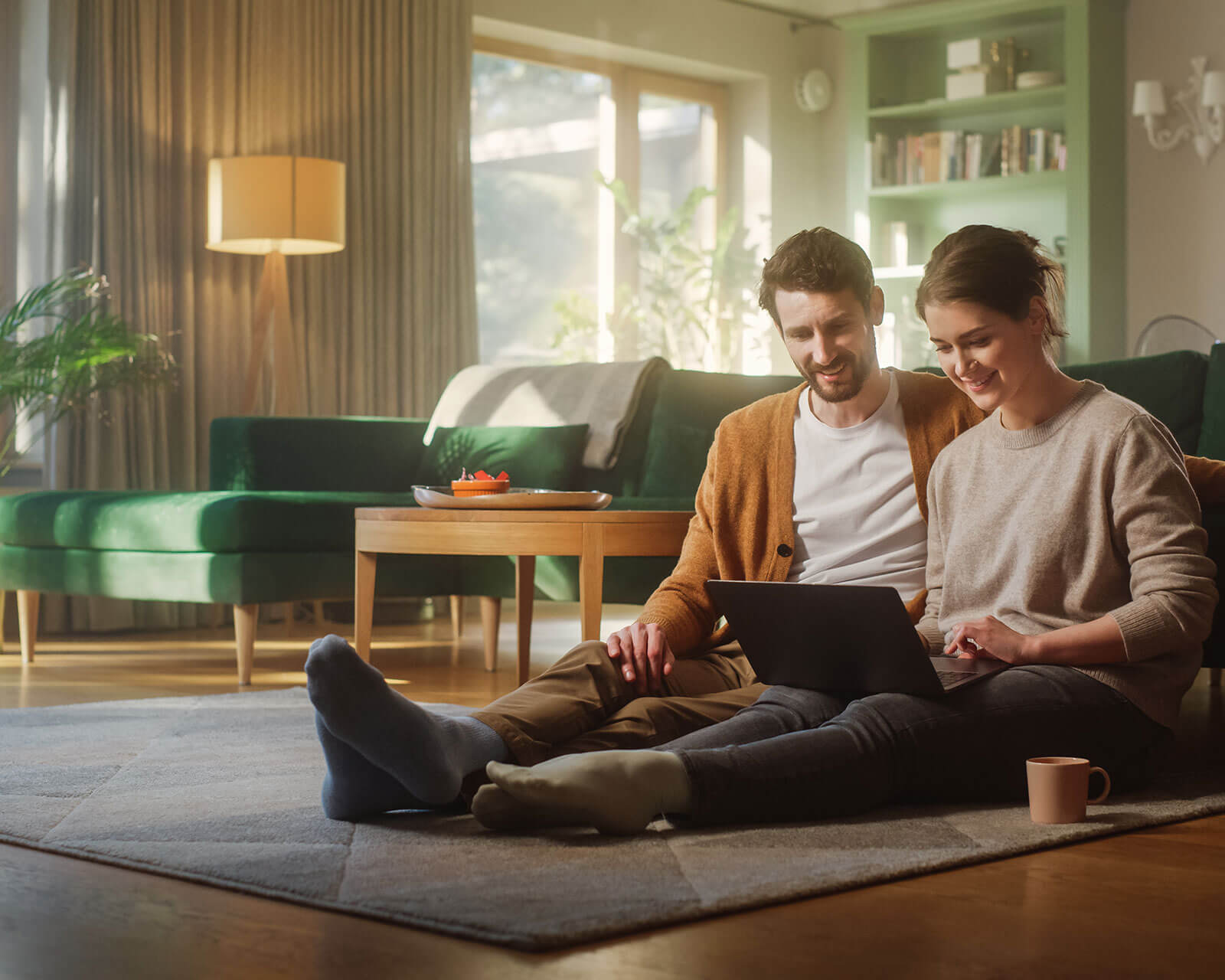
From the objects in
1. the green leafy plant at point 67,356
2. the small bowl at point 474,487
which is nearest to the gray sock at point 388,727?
the small bowl at point 474,487

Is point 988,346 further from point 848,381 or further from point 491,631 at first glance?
point 491,631

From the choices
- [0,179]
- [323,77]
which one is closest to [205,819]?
[0,179]

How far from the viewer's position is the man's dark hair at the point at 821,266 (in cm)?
206

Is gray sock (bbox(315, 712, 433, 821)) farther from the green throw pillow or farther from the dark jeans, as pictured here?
the green throw pillow

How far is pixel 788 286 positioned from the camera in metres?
2.09

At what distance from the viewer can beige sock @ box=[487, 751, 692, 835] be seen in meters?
1.59

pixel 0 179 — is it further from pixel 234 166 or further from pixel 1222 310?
pixel 1222 310

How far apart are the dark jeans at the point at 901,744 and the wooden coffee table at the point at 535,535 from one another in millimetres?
1064

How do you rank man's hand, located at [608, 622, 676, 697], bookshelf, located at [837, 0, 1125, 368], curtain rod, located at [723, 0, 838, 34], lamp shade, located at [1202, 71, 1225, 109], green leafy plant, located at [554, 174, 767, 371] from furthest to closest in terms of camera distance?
1. curtain rod, located at [723, 0, 838, 34]
2. green leafy plant, located at [554, 174, 767, 371]
3. bookshelf, located at [837, 0, 1125, 368]
4. lamp shade, located at [1202, 71, 1225, 109]
5. man's hand, located at [608, 622, 676, 697]

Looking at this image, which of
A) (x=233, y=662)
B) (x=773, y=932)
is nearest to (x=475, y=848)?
(x=773, y=932)

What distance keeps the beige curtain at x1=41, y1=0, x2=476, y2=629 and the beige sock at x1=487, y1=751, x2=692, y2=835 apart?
3.69 metres

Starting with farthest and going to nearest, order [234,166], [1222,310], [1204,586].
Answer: [1222,310] < [234,166] < [1204,586]

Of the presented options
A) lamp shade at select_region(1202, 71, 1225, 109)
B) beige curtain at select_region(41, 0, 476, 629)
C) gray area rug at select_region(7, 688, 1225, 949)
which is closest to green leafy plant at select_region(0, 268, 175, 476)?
beige curtain at select_region(41, 0, 476, 629)

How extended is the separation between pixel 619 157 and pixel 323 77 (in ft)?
5.61
